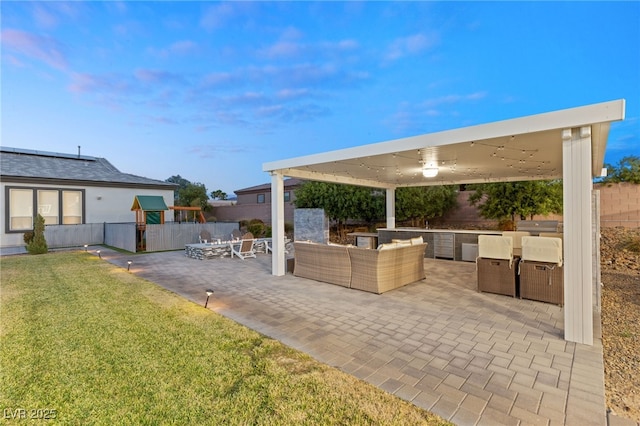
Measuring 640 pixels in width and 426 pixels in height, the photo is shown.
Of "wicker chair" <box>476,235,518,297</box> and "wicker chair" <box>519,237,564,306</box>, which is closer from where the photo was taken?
"wicker chair" <box>519,237,564,306</box>

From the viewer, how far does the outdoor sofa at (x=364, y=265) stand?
564 cm

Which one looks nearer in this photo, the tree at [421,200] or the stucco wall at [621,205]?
the stucco wall at [621,205]

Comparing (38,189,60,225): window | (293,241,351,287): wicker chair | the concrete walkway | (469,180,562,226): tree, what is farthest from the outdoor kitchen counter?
(38,189,60,225): window

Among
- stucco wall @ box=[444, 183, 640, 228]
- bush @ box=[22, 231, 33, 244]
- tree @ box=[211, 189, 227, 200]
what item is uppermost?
tree @ box=[211, 189, 227, 200]

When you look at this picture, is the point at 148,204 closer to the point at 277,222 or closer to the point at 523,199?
the point at 277,222

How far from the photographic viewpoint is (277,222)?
7281 mm

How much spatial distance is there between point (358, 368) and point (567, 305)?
2749 millimetres

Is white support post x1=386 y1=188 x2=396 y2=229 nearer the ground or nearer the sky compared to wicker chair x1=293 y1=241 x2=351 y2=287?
nearer the sky

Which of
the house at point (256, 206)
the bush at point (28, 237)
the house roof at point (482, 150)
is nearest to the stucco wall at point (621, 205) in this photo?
the house roof at point (482, 150)

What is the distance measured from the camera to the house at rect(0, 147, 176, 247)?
13.5 m

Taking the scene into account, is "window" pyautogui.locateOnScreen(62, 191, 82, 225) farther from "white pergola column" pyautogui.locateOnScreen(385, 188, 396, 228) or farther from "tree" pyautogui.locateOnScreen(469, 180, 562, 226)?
"tree" pyautogui.locateOnScreen(469, 180, 562, 226)

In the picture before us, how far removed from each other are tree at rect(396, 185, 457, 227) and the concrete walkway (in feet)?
24.2

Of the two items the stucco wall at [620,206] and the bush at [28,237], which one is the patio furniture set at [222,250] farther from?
the stucco wall at [620,206]

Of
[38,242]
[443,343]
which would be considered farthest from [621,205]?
[38,242]
